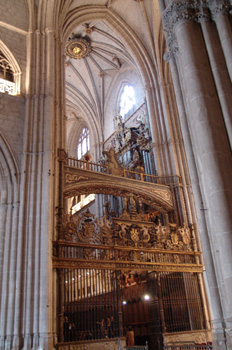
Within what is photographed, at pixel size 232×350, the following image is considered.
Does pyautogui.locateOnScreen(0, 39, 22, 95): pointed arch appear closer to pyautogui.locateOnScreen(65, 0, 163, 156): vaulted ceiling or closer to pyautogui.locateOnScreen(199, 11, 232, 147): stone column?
pyautogui.locateOnScreen(65, 0, 163, 156): vaulted ceiling

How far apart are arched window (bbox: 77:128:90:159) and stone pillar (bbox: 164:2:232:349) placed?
754 inches

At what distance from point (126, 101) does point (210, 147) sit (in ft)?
56.8

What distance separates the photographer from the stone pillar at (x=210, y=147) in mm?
6070

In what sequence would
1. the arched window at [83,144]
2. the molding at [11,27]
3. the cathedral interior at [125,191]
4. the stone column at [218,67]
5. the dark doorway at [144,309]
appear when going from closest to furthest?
1. the stone column at [218,67]
2. the cathedral interior at [125,191]
3. the dark doorway at [144,309]
4. the molding at [11,27]
5. the arched window at [83,144]

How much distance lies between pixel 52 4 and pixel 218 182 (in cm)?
1306

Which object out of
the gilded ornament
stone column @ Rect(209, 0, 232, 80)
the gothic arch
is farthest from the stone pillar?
the gilded ornament

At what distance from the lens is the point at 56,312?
10336 millimetres

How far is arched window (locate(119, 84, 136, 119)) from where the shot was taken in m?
22.7

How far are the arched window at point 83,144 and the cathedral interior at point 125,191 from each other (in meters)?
6.78

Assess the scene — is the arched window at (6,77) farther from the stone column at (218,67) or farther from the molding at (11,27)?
the stone column at (218,67)

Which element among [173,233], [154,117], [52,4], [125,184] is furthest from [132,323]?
[52,4]

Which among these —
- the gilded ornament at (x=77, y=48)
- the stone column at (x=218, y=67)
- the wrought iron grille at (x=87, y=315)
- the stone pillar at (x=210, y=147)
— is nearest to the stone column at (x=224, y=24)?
the stone column at (x=218, y=67)

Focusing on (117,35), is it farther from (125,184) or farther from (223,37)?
(223,37)

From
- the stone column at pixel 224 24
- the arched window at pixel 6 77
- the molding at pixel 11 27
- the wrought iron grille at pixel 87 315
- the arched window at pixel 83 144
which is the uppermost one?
the arched window at pixel 83 144
